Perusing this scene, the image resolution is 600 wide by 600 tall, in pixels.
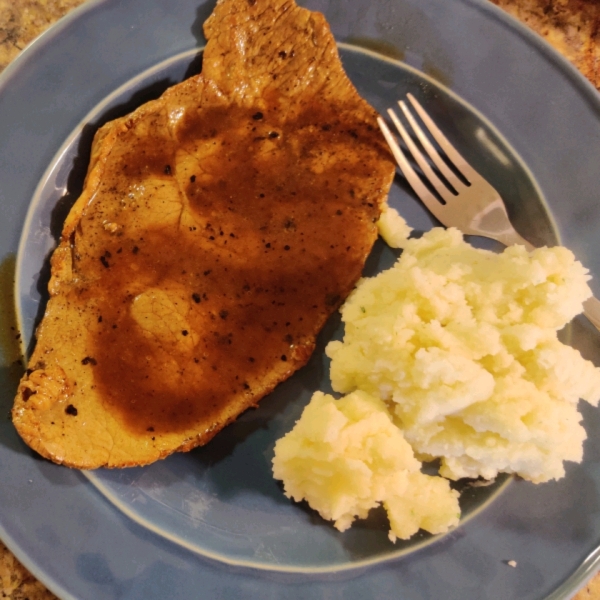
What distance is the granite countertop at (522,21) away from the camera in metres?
1.89

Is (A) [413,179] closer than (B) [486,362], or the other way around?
(B) [486,362]

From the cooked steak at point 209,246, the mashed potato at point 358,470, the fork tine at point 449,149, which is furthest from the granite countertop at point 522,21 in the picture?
the mashed potato at point 358,470

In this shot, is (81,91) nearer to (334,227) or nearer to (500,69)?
(334,227)

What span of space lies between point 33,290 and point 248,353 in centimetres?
87

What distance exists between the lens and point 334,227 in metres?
2.03

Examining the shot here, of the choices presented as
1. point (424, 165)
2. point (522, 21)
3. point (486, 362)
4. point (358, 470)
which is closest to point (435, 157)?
A: point (424, 165)

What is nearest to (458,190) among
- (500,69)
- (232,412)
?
(500,69)

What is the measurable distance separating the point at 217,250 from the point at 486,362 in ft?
3.47

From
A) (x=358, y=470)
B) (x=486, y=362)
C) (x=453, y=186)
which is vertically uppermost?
(x=453, y=186)

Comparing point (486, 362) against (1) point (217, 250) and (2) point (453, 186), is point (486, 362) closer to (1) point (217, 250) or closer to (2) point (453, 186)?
(2) point (453, 186)

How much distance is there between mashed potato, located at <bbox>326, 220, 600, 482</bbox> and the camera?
1.58 meters

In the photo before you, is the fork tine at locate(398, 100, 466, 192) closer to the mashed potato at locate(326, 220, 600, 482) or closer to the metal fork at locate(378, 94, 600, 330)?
the metal fork at locate(378, 94, 600, 330)

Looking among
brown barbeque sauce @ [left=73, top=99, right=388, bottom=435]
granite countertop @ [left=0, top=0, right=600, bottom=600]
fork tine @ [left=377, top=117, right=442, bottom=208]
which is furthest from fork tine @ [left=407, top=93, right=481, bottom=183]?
granite countertop @ [left=0, top=0, right=600, bottom=600]

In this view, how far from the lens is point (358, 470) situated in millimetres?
1642
